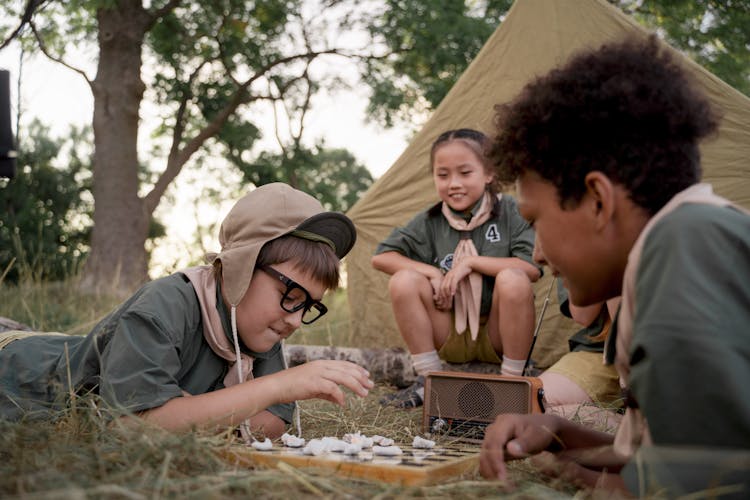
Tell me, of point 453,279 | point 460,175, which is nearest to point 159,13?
point 460,175

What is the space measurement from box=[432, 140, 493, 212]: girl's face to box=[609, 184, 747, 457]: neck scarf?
2.35m

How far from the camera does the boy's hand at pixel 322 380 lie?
7.23 feet

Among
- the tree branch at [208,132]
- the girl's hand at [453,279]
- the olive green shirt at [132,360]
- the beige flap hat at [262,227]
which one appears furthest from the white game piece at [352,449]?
the tree branch at [208,132]

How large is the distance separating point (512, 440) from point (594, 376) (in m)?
1.78

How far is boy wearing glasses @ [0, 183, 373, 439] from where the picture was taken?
2.17 meters

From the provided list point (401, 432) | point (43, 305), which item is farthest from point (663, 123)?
point (43, 305)

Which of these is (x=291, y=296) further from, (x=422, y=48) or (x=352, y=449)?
(x=422, y=48)

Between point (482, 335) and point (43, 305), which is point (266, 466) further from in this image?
point (43, 305)

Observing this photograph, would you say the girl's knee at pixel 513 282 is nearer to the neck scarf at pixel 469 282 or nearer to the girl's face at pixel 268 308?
the neck scarf at pixel 469 282

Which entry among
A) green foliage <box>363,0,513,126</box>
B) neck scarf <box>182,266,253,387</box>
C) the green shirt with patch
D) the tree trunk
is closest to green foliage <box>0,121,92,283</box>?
the tree trunk

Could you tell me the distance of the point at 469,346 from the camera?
3.89 meters

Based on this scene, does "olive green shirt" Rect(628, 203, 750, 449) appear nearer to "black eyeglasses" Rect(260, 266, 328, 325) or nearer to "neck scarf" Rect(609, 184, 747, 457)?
"neck scarf" Rect(609, 184, 747, 457)

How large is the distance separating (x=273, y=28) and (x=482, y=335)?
6.86 metres

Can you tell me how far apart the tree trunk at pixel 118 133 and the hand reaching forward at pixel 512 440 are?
7.05m
